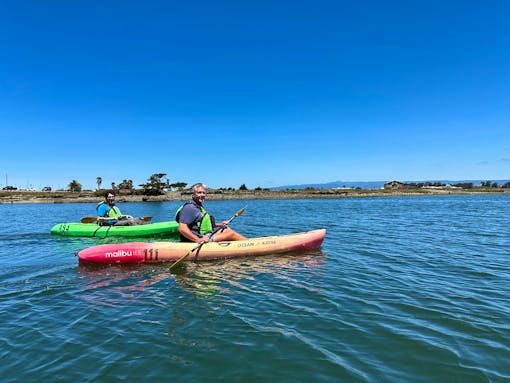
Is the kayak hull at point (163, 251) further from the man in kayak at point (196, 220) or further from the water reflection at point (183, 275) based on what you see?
the man in kayak at point (196, 220)

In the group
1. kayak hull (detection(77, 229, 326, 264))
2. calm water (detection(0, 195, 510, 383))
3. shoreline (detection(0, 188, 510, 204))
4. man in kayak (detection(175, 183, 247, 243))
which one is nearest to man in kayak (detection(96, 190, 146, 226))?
calm water (detection(0, 195, 510, 383))

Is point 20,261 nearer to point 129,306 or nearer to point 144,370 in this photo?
point 129,306

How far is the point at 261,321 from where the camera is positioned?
5.52 metres

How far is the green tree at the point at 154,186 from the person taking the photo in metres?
72.4

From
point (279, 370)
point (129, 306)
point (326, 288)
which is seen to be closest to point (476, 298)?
point (326, 288)

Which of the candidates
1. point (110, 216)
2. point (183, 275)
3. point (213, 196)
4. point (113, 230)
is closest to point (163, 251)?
point (183, 275)

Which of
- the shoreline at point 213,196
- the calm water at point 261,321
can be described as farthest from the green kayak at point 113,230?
the shoreline at point 213,196

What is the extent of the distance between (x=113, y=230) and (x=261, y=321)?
11.7 meters

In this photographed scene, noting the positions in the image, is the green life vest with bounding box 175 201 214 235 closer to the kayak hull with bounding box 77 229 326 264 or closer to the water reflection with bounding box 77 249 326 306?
the kayak hull with bounding box 77 229 326 264

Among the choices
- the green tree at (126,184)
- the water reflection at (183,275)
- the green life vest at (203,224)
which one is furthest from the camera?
Answer: the green tree at (126,184)

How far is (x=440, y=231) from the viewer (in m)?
16.5

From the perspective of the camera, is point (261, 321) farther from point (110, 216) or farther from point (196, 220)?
point (110, 216)

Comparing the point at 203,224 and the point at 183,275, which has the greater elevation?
the point at 203,224

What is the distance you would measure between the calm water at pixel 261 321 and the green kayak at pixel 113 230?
5029 mm
